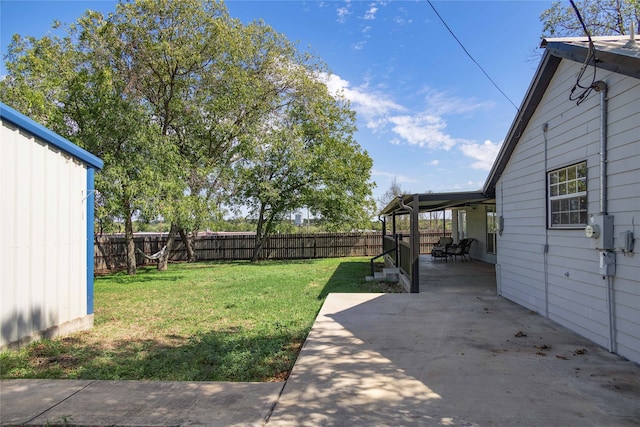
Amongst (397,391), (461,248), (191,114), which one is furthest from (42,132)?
(461,248)

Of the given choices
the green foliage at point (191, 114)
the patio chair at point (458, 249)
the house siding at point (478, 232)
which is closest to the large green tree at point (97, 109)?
the green foliage at point (191, 114)

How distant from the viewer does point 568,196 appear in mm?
5285

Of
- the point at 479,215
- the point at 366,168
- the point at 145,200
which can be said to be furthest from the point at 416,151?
the point at 145,200

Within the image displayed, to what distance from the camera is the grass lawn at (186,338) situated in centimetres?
400

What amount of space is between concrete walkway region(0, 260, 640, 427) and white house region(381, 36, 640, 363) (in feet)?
2.06

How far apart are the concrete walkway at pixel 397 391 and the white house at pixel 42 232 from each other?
1401mm

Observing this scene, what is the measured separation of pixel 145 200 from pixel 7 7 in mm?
5292

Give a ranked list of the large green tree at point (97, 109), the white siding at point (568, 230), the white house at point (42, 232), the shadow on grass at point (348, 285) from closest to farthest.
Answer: the white siding at point (568, 230) → the white house at point (42, 232) → the shadow on grass at point (348, 285) → the large green tree at point (97, 109)

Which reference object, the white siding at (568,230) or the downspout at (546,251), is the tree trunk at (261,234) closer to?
the white siding at (568,230)

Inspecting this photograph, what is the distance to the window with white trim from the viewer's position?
195 inches

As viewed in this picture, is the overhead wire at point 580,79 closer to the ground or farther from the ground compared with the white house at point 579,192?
farther from the ground

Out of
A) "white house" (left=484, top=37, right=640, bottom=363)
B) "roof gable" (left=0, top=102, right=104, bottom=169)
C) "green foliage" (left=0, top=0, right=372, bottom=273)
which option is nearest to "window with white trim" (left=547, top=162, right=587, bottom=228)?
"white house" (left=484, top=37, right=640, bottom=363)

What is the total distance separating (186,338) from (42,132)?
337 centimetres

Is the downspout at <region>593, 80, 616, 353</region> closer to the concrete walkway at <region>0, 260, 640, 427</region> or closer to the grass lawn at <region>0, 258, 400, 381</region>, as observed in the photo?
the concrete walkway at <region>0, 260, 640, 427</region>
